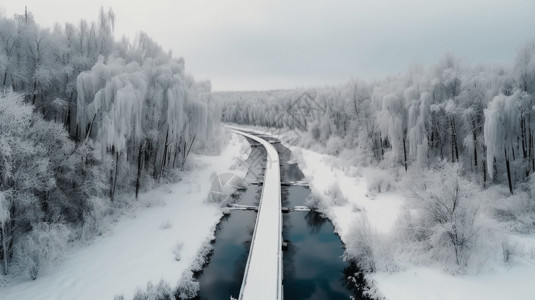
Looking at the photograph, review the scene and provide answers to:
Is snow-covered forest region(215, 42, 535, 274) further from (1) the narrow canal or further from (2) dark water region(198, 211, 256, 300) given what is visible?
(2) dark water region(198, 211, 256, 300)

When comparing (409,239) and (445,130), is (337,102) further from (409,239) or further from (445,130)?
(409,239)

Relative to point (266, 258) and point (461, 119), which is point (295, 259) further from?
point (461, 119)

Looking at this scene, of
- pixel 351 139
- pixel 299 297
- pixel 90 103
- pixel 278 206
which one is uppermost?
pixel 90 103

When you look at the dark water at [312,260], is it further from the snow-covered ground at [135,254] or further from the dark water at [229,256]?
the snow-covered ground at [135,254]

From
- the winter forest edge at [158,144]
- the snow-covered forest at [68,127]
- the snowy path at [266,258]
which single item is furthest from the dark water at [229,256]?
the snow-covered forest at [68,127]

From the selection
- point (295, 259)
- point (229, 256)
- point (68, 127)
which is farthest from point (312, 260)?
point (68, 127)

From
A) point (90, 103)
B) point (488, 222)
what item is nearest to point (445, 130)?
point (488, 222)
